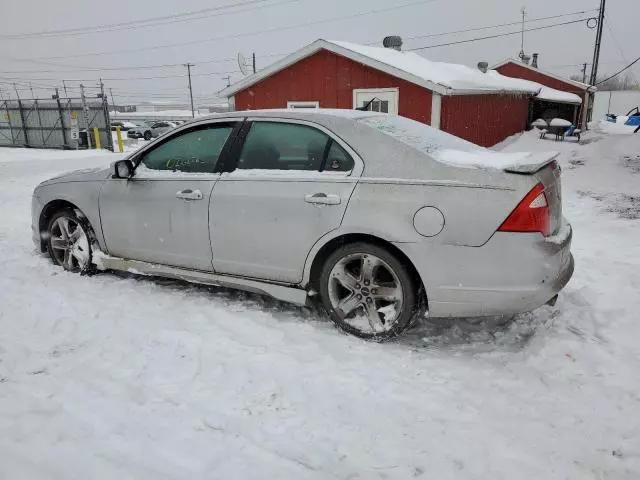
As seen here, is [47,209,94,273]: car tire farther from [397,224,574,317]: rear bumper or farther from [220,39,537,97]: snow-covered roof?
[220,39,537,97]: snow-covered roof

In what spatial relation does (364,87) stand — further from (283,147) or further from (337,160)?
(337,160)

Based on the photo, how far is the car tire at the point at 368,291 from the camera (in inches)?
125

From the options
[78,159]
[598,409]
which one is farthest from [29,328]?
[78,159]

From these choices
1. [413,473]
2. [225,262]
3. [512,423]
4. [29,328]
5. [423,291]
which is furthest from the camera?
[225,262]

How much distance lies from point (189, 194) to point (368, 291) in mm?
1610

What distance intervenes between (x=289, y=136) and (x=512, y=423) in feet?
7.78

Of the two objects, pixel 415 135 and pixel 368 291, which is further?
pixel 415 135

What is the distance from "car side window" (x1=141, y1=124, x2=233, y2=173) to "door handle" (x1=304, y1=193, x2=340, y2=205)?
0.95m

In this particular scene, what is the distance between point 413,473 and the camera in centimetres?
217

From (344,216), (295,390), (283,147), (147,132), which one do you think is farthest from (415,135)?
(147,132)

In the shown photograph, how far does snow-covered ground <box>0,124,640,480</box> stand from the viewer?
2.23 metres

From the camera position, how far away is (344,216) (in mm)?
3225

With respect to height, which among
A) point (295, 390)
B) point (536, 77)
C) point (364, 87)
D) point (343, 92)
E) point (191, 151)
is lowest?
point (295, 390)

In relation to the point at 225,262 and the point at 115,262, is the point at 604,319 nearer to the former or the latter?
the point at 225,262
